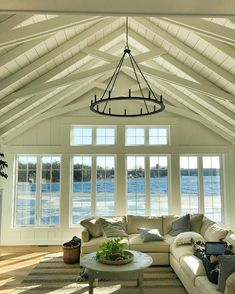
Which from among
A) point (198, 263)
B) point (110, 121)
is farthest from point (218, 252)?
point (110, 121)

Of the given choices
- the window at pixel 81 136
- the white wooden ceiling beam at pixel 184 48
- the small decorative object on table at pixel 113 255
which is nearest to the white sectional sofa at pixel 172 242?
the small decorative object on table at pixel 113 255

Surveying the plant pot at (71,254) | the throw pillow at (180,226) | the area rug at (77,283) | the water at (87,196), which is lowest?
the area rug at (77,283)

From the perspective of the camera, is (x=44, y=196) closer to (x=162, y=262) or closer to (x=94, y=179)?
(x=94, y=179)

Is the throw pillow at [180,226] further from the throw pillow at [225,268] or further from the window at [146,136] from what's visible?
the throw pillow at [225,268]

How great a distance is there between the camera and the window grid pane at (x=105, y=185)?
7.68 m

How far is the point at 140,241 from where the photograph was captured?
5.70 metres

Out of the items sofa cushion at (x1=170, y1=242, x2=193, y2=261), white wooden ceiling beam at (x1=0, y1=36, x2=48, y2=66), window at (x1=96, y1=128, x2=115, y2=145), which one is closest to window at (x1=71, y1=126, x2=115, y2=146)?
window at (x1=96, y1=128, x2=115, y2=145)

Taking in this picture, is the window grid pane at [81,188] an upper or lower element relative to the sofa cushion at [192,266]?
upper

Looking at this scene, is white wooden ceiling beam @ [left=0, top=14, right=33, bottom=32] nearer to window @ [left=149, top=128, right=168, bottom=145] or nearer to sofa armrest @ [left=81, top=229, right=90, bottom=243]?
sofa armrest @ [left=81, top=229, right=90, bottom=243]

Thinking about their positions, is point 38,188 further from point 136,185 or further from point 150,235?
point 150,235

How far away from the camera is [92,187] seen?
7758 mm

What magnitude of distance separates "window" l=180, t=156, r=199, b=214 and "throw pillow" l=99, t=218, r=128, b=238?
223 centimetres

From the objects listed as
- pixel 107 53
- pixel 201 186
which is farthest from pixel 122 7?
pixel 201 186

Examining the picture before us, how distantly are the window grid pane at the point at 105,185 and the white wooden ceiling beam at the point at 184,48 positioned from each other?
3.85 metres
